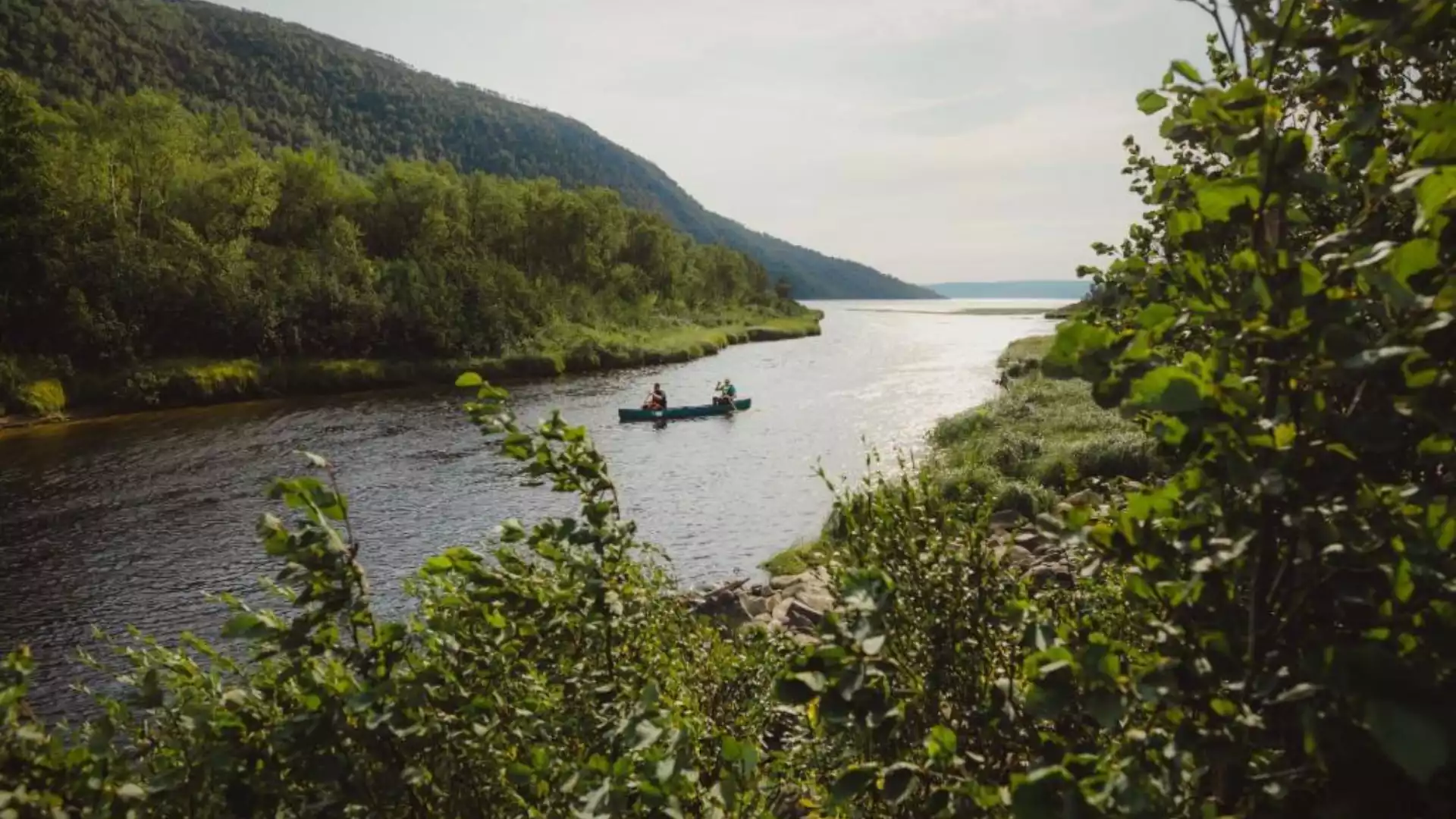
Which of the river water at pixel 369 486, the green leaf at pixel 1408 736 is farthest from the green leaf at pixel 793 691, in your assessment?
the river water at pixel 369 486

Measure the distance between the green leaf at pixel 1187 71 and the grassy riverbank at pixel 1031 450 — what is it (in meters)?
11.6

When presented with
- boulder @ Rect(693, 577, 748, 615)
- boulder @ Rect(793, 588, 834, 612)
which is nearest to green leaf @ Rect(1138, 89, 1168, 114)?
boulder @ Rect(793, 588, 834, 612)

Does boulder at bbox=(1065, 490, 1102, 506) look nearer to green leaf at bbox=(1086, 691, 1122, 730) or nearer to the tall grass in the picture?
green leaf at bbox=(1086, 691, 1122, 730)

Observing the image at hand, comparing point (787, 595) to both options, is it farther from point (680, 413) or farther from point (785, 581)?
point (680, 413)

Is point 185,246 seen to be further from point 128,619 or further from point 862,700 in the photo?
point 862,700

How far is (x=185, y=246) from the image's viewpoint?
5381cm

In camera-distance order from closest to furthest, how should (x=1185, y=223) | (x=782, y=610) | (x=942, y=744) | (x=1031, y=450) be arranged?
(x=1185, y=223) → (x=942, y=744) → (x=782, y=610) → (x=1031, y=450)

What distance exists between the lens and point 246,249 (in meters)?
58.4

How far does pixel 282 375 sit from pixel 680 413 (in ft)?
85.1

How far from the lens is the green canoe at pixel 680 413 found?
40.8m

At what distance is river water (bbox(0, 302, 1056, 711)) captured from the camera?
64.5 ft

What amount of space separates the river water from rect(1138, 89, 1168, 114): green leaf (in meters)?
5.59

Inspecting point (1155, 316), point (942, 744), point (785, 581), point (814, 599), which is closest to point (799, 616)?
point (814, 599)

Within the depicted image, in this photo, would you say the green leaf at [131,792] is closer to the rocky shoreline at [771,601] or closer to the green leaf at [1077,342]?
the green leaf at [1077,342]
